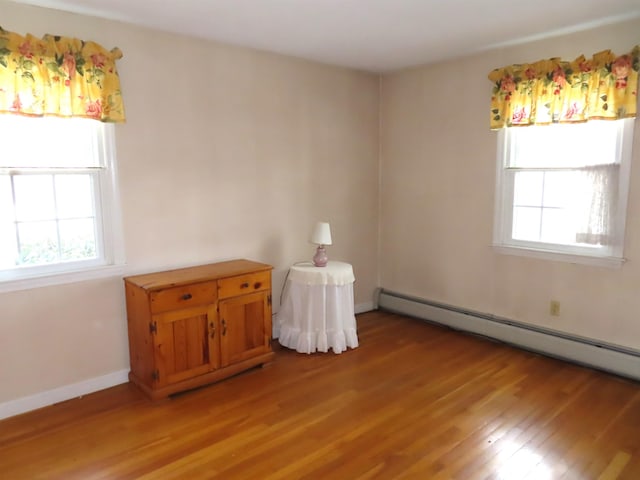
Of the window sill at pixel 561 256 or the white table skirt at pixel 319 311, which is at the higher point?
the window sill at pixel 561 256

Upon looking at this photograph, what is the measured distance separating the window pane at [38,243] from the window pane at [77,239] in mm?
47

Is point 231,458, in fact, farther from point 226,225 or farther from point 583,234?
point 583,234

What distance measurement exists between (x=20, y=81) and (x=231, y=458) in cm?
240

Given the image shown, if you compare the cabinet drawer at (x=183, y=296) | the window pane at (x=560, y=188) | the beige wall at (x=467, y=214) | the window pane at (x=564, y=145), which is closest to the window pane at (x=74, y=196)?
the cabinet drawer at (x=183, y=296)

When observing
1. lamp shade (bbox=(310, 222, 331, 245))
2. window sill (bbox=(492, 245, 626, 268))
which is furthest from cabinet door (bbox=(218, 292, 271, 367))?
window sill (bbox=(492, 245, 626, 268))

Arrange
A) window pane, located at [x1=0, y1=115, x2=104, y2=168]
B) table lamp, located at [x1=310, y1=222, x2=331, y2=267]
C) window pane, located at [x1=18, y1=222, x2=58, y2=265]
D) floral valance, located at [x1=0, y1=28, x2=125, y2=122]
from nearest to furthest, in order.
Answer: floral valance, located at [x1=0, y1=28, x2=125, y2=122] < window pane, located at [x1=0, y1=115, x2=104, y2=168] < window pane, located at [x1=18, y1=222, x2=58, y2=265] < table lamp, located at [x1=310, y1=222, x2=331, y2=267]

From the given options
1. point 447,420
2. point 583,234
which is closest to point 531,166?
point 583,234

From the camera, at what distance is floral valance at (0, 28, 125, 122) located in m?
2.58

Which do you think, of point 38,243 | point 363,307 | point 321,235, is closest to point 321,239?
point 321,235

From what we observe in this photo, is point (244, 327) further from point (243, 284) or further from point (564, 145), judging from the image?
point (564, 145)

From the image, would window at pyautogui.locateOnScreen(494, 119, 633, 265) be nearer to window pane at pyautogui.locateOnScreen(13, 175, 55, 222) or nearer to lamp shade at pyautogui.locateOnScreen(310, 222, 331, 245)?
lamp shade at pyautogui.locateOnScreen(310, 222, 331, 245)

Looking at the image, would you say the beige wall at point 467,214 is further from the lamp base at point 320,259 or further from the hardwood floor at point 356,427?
the lamp base at point 320,259

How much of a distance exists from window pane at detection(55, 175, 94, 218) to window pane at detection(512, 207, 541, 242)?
10.6 feet

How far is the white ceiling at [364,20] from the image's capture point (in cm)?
274
